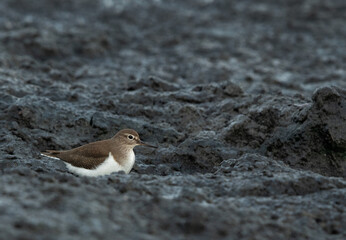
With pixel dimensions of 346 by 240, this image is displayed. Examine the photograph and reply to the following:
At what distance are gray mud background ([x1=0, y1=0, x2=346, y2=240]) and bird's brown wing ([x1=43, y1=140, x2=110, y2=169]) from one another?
0.80ft

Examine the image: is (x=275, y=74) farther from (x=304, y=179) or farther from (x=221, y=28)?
(x=304, y=179)

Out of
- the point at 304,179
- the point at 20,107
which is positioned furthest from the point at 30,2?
the point at 304,179

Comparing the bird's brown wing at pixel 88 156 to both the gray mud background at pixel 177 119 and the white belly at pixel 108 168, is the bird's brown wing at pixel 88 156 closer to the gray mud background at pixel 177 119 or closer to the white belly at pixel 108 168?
the white belly at pixel 108 168

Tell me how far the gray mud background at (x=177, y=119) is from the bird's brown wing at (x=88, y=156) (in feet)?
0.80

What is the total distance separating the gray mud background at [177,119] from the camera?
4777mm

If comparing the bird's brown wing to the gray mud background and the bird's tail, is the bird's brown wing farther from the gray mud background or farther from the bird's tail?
the gray mud background

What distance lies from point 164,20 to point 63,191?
13.8 metres

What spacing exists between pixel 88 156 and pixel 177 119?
2166mm

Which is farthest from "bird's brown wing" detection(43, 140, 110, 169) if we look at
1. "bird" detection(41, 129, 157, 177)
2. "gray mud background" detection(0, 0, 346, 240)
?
"gray mud background" detection(0, 0, 346, 240)

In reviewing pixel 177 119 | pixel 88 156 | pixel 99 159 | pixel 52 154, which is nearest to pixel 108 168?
pixel 99 159

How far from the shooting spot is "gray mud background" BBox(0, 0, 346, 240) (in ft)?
15.7

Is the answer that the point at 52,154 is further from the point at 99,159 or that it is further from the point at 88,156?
the point at 99,159

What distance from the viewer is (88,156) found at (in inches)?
283

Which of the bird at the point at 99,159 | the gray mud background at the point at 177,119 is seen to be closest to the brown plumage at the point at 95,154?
the bird at the point at 99,159
